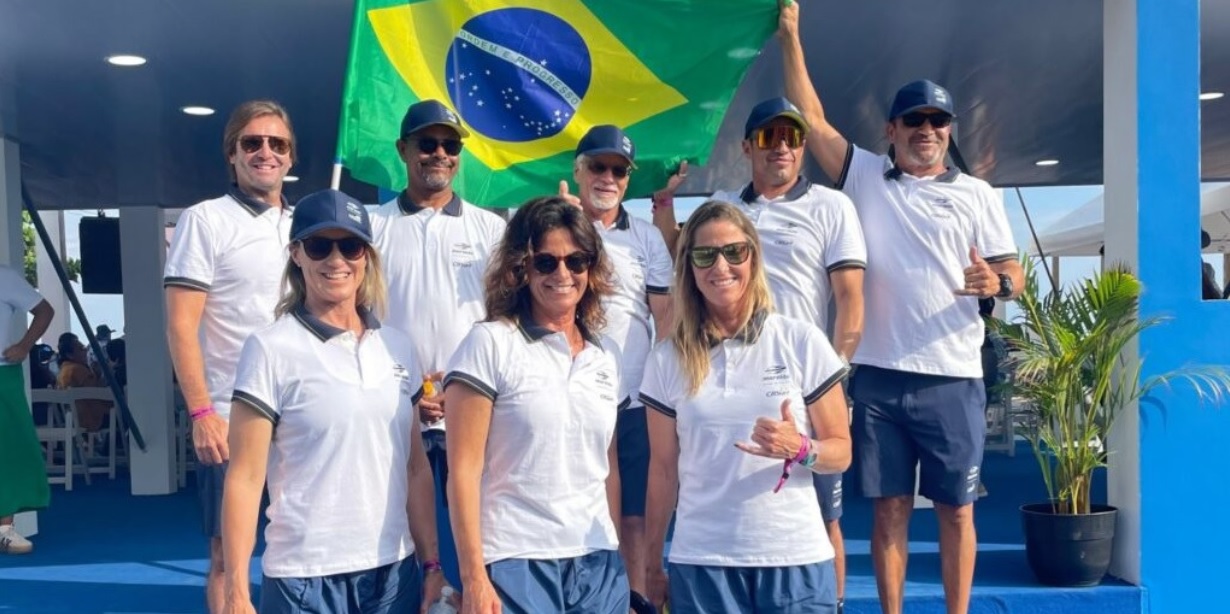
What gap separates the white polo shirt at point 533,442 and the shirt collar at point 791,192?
1366 millimetres

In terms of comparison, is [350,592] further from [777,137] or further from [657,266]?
[777,137]

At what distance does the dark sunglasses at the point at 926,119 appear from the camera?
13.8 ft

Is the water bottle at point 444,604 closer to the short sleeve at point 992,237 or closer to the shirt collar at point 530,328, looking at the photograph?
the shirt collar at point 530,328

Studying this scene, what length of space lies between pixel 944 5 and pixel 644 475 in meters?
3.21

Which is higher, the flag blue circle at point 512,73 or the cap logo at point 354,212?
the flag blue circle at point 512,73

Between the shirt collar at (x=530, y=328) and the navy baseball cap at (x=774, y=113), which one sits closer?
the shirt collar at (x=530, y=328)

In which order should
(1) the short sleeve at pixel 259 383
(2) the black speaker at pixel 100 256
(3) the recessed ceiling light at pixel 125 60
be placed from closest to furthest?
(1) the short sleeve at pixel 259 383
(3) the recessed ceiling light at pixel 125 60
(2) the black speaker at pixel 100 256

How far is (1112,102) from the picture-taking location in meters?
5.38

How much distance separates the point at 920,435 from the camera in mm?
4305

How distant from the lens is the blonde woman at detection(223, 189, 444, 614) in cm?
276

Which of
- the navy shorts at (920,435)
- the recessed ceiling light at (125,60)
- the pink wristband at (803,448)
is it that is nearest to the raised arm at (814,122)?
the navy shorts at (920,435)

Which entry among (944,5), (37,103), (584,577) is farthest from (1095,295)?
(37,103)

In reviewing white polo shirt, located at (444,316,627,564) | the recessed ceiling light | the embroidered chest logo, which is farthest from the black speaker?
white polo shirt, located at (444,316,627,564)

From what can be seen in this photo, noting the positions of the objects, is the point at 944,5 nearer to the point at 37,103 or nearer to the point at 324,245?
the point at 324,245
